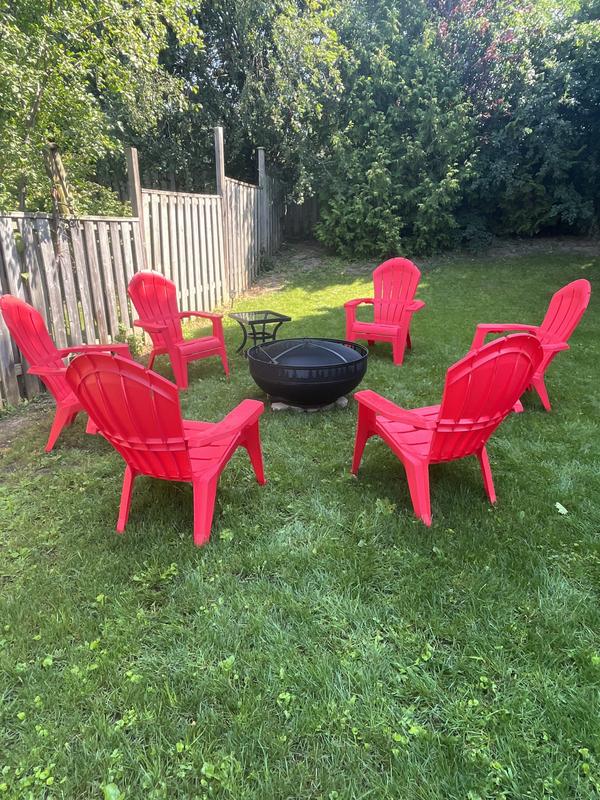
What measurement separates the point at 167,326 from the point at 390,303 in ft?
8.38

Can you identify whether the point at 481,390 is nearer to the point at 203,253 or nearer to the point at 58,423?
the point at 58,423

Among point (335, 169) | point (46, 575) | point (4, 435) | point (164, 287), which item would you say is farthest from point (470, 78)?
point (46, 575)

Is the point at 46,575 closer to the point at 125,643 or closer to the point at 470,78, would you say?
the point at 125,643

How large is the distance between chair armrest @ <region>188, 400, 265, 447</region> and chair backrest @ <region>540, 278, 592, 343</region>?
2604mm

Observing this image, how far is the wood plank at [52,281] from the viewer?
4.00 m

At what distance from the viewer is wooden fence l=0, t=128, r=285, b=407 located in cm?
386

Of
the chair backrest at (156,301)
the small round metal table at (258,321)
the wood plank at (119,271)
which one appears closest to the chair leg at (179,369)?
the chair backrest at (156,301)

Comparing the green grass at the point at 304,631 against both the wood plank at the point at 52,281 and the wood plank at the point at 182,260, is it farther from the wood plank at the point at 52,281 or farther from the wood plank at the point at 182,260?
the wood plank at the point at 182,260

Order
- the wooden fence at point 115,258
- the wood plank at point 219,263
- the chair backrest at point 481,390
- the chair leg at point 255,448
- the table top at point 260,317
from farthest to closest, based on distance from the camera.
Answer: the wood plank at point 219,263
the table top at point 260,317
the wooden fence at point 115,258
the chair leg at point 255,448
the chair backrest at point 481,390

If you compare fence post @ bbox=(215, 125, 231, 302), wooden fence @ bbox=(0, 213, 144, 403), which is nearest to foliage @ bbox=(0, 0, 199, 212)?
fence post @ bbox=(215, 125, 231, 302)

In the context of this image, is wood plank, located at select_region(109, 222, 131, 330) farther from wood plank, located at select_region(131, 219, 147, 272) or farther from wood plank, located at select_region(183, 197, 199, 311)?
wood plank, located at select_region(183, 197, 199, 311)

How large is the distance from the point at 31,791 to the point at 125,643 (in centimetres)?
49

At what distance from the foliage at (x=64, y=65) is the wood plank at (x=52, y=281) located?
189 centimetres

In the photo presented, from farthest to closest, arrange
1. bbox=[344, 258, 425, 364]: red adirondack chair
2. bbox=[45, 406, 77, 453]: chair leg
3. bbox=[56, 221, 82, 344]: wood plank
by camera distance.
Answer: bbox=[344, 258, 425, 364]: red adirondack chair
bbox=[56, 221, 82, 344]: wood plank
bbox=[45, 406, 77, 453]: chair leg
